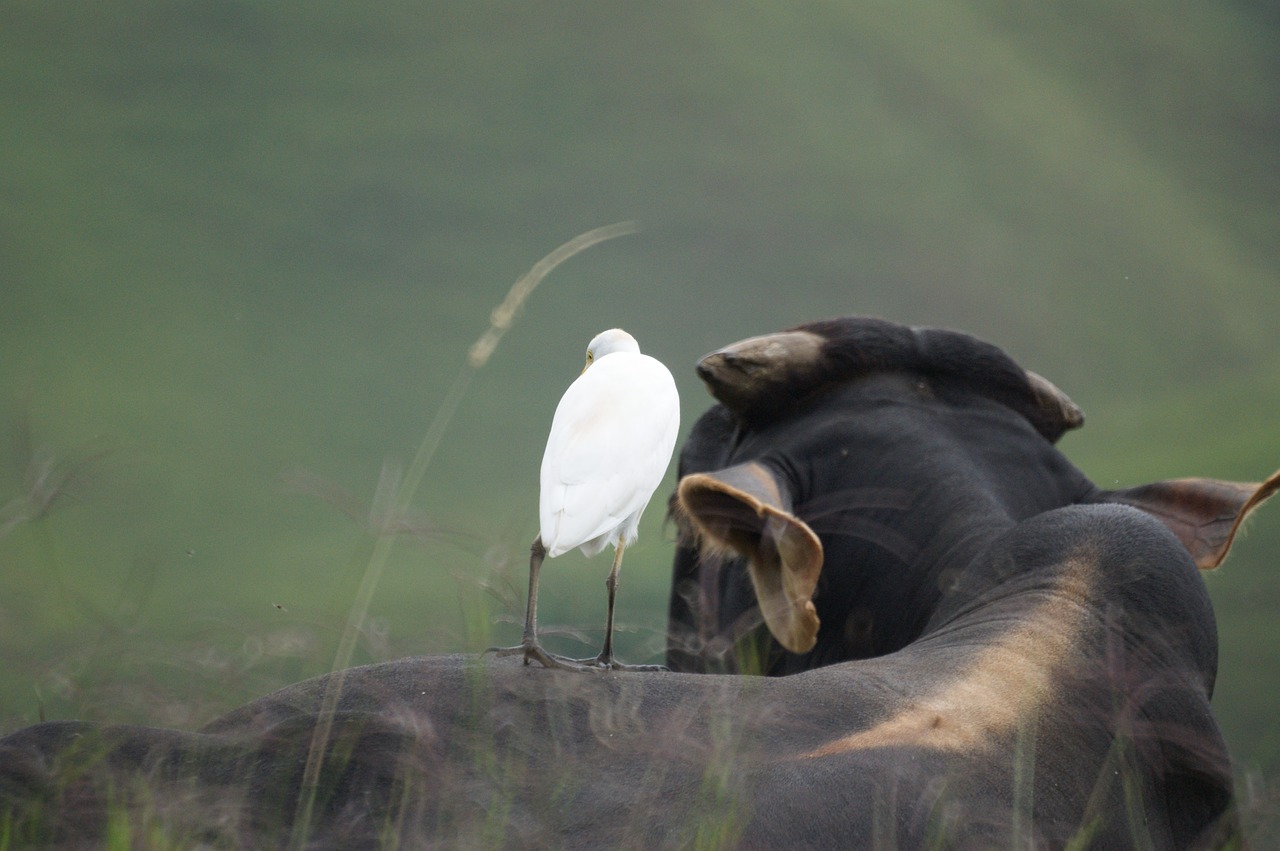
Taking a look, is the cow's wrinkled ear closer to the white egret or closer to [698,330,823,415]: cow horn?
[698,330,823,415]: cow horn

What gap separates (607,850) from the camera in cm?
200

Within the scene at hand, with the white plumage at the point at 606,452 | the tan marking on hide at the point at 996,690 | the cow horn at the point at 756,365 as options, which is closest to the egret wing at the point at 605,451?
the white plumage at the point at 606,452

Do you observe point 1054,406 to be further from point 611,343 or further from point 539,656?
point 539,656

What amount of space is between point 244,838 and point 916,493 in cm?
257

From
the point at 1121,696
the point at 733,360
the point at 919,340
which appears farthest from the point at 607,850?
the point at 919,340

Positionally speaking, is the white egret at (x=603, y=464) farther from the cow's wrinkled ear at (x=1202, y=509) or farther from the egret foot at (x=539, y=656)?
the cow's wrinkled ear at (x=1202, y=509)

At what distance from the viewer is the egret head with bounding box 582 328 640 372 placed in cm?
283

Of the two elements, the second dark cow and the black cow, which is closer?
the black cow

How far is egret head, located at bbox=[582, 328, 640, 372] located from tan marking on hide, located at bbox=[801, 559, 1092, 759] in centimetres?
96

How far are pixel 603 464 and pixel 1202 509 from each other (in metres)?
2.31

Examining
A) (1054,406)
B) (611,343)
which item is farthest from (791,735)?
(1054,406)

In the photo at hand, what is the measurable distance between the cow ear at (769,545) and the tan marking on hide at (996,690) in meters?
0.30

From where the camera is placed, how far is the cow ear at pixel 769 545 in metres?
2.63

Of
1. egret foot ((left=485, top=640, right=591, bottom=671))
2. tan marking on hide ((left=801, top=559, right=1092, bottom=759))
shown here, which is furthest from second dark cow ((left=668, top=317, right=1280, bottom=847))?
egret foot ((left=485, top=640, right=591, bottom=671))
